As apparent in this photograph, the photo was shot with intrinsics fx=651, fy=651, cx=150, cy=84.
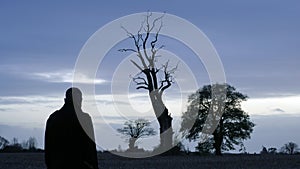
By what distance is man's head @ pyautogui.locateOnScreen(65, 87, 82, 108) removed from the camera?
8.98 m

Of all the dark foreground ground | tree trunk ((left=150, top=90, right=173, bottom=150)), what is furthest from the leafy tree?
the dark foreground ground

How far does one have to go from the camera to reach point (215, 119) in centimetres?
6612

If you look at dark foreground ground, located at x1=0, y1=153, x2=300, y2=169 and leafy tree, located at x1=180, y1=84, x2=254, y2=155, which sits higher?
leafy tree, located at x1=180, y1=84, x2=254, y2=155

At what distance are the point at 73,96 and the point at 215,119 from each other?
57759mm

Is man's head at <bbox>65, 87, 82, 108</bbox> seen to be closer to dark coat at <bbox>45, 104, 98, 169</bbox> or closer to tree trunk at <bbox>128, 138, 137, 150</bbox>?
dark coat at <bbox>45, 104, 98, 169</bbox>

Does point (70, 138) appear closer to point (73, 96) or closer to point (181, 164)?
point (73, 96)

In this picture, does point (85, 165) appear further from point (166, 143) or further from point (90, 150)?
point (166, 143)

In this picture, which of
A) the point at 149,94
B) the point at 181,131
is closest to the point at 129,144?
the point at 181,131

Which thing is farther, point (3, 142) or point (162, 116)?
point (3, 142)

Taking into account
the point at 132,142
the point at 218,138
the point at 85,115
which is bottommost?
the point at 85,115

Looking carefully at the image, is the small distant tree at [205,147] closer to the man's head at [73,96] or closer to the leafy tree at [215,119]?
the leafy tree at [215,119]

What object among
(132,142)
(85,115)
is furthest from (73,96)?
(132,142)

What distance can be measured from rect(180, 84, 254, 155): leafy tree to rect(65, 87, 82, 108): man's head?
55687 mm

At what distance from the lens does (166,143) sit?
52.8 meters
